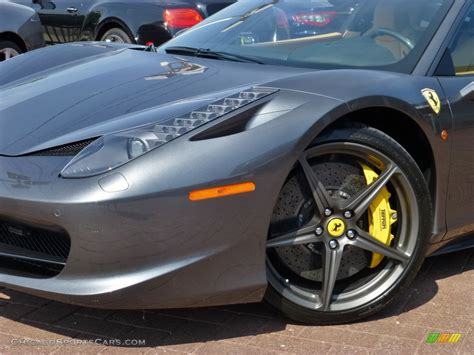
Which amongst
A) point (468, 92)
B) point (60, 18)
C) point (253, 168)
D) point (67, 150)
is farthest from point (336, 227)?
point (60, 18)

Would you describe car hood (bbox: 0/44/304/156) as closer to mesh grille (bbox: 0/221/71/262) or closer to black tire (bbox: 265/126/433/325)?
mesh grille (bbox: 0/221/71/262)

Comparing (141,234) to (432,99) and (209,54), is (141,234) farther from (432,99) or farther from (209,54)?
(209,54)

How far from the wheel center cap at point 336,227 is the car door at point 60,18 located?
7.50 metres

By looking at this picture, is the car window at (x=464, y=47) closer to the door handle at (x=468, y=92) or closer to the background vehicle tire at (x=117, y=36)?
the door handle at (x=468, y=92)

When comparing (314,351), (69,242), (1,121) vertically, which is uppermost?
(1,121)

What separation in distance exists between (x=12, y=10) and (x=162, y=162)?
6.54 m

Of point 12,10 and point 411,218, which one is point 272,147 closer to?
point 411,218

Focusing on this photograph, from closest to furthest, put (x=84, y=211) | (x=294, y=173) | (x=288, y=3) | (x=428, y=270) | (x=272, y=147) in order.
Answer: (x=84, y=211)
(x=272, y=147)
(x=294, y=173)
(x=428, y=270)
(x=288, y=3)

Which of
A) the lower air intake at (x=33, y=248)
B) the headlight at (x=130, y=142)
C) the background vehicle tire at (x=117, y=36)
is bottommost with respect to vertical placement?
the background vehicle tire at (x=117, y=36)

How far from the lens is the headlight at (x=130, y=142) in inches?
107

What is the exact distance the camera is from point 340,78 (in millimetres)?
3176

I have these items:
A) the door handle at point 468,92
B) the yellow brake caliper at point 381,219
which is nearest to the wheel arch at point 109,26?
the door handle at point 468,92

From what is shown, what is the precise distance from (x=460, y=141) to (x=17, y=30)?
6.27 m

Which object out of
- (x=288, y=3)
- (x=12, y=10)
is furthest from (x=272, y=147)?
(x=12, y=10)
